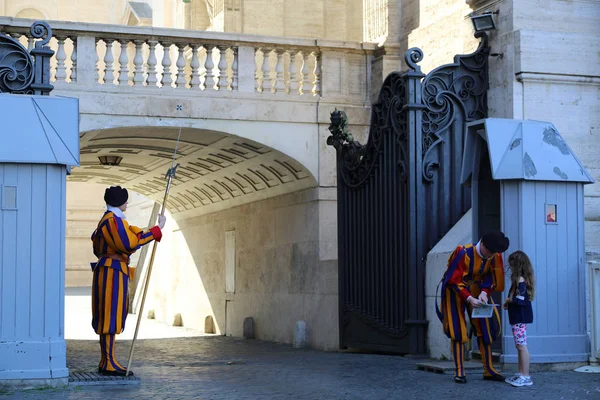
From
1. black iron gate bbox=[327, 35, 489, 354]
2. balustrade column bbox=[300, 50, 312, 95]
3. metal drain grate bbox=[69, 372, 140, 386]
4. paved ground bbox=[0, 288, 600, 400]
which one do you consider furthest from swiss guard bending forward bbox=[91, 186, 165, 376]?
balustrade column bbox=[300, 50, 312, 95]

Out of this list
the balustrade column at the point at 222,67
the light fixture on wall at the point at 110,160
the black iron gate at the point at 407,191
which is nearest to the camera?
the black iron gate at the point at 407,191

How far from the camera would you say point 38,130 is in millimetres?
9875

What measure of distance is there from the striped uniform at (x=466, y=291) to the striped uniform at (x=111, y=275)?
263cm

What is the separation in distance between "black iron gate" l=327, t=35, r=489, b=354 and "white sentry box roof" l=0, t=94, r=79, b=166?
14.4 ft

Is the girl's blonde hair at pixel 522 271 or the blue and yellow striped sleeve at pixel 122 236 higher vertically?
the blue and yellow striped sleeve at pixel 122 236

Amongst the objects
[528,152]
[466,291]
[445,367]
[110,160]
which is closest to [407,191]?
[528,152]

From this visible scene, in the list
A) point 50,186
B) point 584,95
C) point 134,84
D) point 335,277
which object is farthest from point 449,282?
point 134,84

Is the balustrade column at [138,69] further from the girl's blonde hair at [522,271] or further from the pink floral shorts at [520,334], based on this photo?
the pink floral shorts at [520,334]

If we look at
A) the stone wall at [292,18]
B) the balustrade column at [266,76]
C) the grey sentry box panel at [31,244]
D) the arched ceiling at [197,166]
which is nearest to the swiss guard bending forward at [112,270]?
the grey sentry box panel at [31,244]

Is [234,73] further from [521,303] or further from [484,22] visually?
[521,303]

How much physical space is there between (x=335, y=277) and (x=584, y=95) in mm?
4279

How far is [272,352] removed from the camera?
1545 centimetres

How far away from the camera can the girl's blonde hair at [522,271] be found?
962 centimetres

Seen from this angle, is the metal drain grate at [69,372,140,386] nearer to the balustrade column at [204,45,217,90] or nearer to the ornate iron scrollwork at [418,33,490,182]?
the ornate iron scrollwork at [418,33,490,182]
